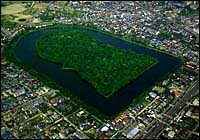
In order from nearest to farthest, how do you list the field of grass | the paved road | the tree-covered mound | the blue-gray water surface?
the paved road
the blue-gray water surface
the tree-covered mound
the field of grass

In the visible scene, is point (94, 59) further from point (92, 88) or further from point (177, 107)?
point (177, 107)

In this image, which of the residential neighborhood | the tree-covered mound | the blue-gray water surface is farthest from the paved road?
the tree-covered mound

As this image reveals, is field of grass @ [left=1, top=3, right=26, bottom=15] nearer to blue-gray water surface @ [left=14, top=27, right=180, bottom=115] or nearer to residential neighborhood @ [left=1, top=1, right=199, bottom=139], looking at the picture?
residential neighborhood @ [left=1, top=1, right=199, bottom=139]

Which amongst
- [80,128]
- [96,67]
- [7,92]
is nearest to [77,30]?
[96,67]

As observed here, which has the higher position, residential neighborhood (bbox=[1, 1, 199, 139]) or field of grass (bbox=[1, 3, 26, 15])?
field of grass (bbox=[1, 3, 26, 15])

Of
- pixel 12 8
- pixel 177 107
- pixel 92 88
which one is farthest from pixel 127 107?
pixel 12 8

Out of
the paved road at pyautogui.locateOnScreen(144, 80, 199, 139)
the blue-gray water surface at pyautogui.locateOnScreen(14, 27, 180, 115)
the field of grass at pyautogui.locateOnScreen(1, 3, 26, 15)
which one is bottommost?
the paved road at pyautogui.locateOnScreen(144, 80, 199, 139)

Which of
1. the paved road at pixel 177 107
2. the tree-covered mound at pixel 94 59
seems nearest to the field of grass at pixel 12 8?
the tree-covered mound at pixel 94 59

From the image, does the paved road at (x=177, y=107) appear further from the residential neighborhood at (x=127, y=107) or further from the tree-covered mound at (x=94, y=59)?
the tree-covered mound at (x=94, y=59)
